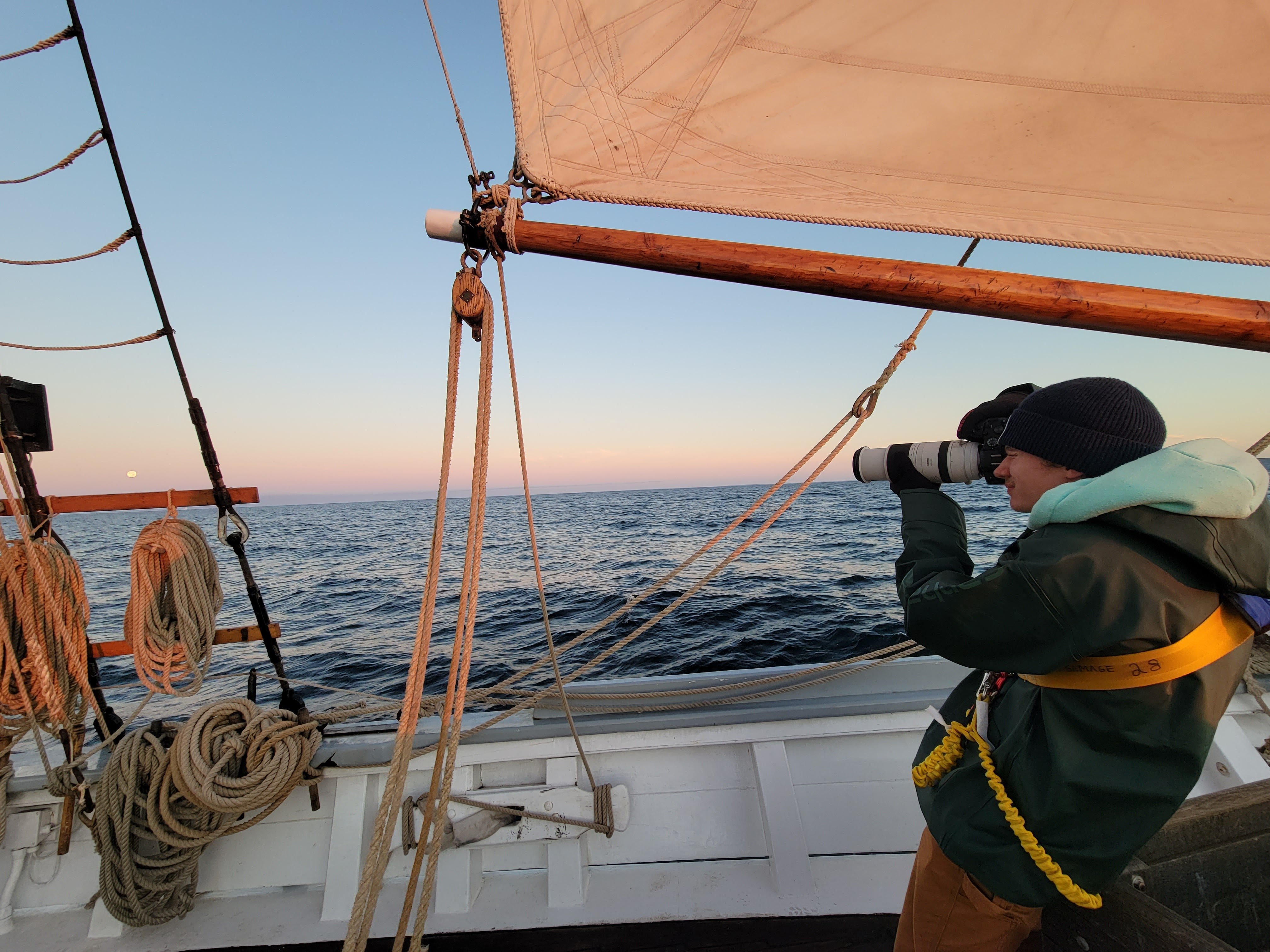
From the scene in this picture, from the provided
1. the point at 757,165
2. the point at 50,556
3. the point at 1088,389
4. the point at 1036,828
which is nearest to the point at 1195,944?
the point at 1036,828

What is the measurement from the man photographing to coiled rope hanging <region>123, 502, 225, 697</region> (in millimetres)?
3030

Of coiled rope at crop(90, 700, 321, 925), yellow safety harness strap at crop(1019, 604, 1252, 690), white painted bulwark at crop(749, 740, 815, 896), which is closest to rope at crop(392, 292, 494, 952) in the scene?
yellow safety harness strap at crop(1019, 604, 1252, 690)

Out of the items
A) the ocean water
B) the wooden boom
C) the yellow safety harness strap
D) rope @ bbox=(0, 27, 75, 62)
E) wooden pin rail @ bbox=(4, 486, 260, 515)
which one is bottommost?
the ocean water

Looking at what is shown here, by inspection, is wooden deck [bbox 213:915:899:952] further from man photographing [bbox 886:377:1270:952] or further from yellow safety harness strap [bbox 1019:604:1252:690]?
yellow safety harness strap [bbox 1019:604:1252:690]

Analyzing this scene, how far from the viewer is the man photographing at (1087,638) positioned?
931mm

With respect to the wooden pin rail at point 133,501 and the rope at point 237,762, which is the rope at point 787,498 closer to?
the rope at point 237,762

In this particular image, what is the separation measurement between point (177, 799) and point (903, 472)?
2992mm

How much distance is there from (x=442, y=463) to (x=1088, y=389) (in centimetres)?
140

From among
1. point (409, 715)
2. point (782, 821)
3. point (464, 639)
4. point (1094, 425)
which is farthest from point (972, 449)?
point (782, 821)

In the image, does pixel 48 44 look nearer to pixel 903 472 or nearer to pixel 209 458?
pixel 209 458

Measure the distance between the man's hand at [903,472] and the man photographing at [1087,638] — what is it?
19cm

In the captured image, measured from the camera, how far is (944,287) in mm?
1390

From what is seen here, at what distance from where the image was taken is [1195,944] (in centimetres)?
100

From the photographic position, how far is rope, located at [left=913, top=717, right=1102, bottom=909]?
3.45 feet
